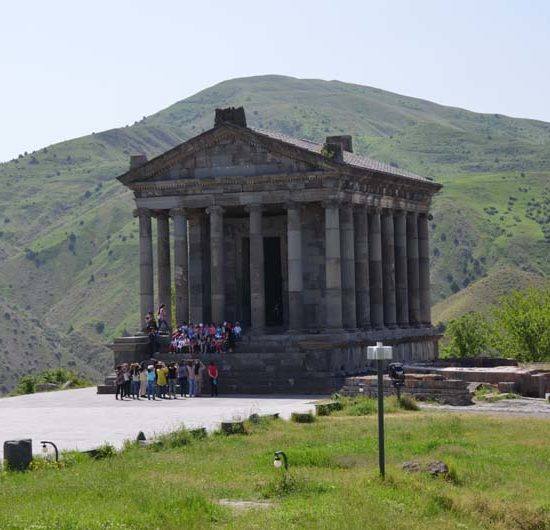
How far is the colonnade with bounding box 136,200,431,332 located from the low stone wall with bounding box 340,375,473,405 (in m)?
7.92

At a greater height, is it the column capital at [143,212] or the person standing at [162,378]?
the column capital at [143,212]

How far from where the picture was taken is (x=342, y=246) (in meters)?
54.0

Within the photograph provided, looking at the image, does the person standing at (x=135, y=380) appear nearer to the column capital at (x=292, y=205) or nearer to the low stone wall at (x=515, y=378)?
the column capital at (x=292, y=205)

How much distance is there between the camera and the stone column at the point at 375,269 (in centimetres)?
5769

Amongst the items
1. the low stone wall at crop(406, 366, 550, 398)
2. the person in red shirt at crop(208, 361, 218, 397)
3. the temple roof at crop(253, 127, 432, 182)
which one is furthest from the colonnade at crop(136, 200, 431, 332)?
the low stone wall at crop(406, 366, 550, 398)

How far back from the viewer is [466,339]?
262ft

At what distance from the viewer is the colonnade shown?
174 ft

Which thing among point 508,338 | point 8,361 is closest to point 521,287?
point 508,338

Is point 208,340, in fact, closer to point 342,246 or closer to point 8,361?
point 342,246

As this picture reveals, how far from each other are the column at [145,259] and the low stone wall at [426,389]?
14677 mm

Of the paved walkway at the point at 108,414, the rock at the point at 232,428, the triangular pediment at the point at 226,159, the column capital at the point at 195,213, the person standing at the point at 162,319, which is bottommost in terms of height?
the paved walkway at the point at 108,414

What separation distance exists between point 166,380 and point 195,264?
11.1m

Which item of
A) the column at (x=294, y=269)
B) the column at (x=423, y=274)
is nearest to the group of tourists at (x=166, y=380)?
the column at (x=294, y=269)

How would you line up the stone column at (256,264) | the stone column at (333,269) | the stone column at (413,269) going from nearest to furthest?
1. the stone column at (333,269)
2. the stone column at (256,264)
3. the stone column at (413,269)
